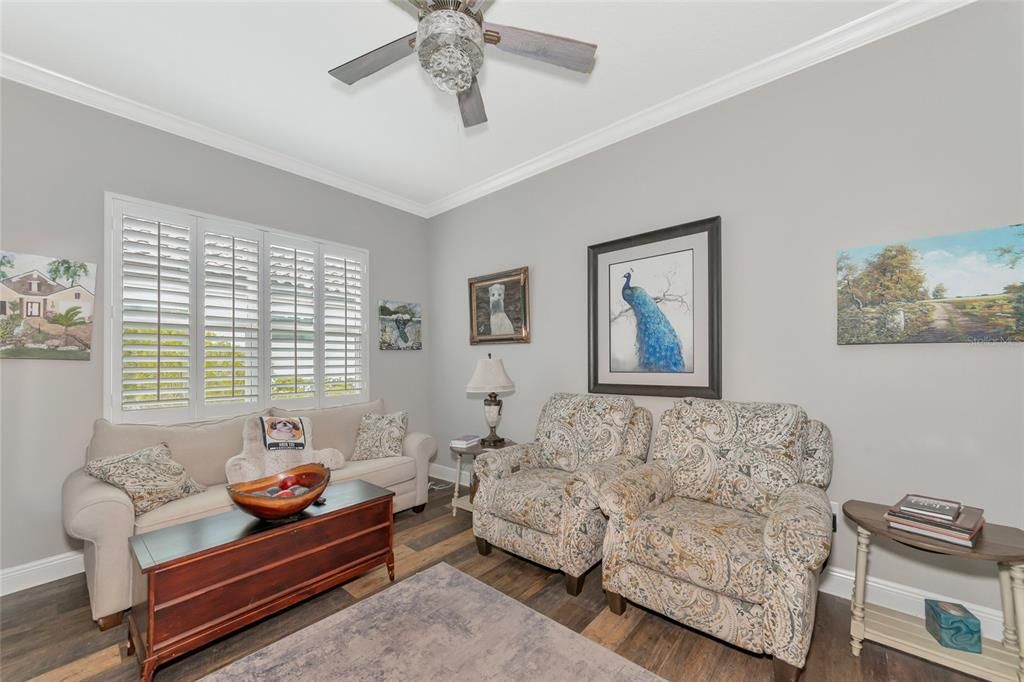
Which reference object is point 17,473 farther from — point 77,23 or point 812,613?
point 812,613

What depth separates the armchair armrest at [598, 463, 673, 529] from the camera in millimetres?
2051

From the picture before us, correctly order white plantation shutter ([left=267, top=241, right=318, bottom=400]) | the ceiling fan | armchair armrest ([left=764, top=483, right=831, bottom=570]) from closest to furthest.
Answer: the ceiling fan < armchair armrest ([left=764, top=483, right=831, bottom=570]) < white plantation shutter ([left=267, top=241, right=318, bottom=400])

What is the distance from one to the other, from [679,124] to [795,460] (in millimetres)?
2226

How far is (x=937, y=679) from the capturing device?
1.66 metres

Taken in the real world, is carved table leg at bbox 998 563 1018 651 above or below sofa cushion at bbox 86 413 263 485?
below

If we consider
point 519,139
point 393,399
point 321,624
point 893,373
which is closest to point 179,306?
point 393,399

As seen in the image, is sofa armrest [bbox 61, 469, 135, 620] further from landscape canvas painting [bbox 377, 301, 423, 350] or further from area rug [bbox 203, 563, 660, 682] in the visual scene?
landscape canvas painting [bbox 377, 301, 423, 350]

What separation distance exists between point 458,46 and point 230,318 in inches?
109

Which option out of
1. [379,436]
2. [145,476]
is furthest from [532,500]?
[145,476]

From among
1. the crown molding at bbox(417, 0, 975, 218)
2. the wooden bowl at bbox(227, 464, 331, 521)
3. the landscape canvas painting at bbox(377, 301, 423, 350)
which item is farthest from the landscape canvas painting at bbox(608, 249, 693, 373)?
the landscape canvas painting at bbox(377, 301, 423, 350)

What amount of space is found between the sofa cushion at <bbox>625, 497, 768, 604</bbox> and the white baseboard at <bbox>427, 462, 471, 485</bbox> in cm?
237

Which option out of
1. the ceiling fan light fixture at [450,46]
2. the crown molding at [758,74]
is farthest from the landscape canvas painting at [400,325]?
the ceiling fan light fixture at [450,46]

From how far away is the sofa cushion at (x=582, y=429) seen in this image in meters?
2.76

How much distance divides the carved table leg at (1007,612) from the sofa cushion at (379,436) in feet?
11.3
